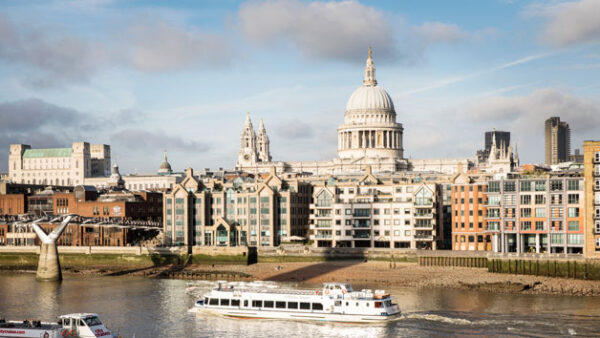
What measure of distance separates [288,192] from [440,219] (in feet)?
69.6

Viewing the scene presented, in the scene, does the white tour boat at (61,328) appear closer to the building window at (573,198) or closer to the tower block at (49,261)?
the tower block at (49,261)

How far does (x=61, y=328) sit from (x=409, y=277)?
49.6 meters

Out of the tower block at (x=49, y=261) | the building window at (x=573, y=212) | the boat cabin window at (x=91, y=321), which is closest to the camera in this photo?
the boat cabin window at (x=91, y=321)

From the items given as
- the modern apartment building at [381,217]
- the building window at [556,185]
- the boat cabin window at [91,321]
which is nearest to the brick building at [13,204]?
the modern apartment building at [381,217]

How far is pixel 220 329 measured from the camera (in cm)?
7519

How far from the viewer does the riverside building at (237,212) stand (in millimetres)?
132250

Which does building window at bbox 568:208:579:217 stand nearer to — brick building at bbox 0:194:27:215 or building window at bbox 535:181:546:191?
building window at bbox 535:181:546:191

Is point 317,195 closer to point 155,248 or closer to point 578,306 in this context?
point 155,248

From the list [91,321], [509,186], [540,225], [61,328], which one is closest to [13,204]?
[509,186]

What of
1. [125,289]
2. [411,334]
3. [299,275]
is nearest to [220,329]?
[411,334]

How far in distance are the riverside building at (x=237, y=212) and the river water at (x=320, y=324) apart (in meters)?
30.2

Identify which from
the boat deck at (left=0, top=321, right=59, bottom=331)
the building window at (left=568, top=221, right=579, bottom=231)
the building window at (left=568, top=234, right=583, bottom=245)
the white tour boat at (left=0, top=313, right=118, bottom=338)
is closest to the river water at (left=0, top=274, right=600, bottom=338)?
the white tour boat at (left=0, top=313, right=118, bottom=338)

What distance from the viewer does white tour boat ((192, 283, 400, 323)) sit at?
3019 inches

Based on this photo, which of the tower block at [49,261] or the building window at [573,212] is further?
the building window at [573,212]
